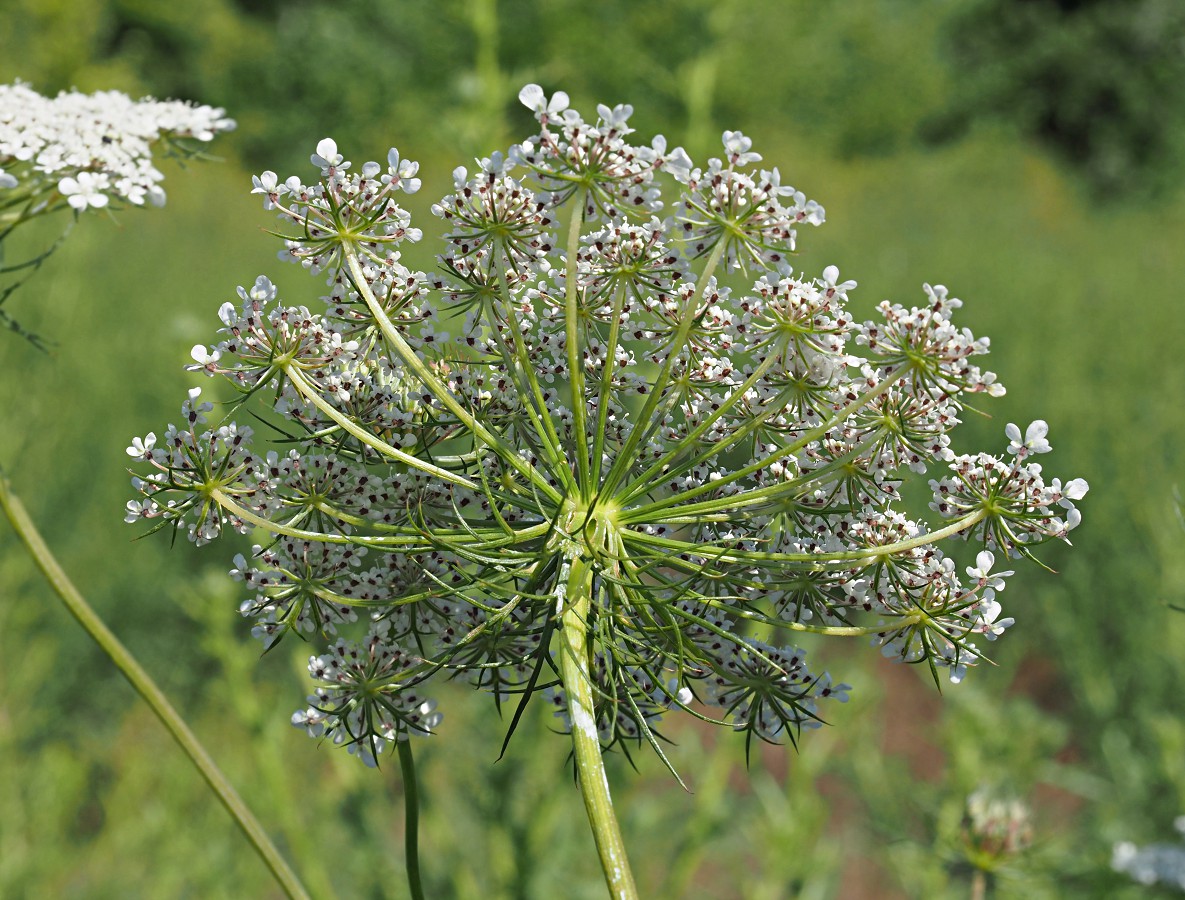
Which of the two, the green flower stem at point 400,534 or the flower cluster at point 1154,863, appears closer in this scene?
the green flower stem at point 400,534

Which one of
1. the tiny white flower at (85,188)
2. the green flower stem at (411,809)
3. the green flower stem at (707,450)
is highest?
the tiny white flower at (85,188)

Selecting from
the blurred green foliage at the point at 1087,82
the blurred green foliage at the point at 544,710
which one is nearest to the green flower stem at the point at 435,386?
the blurred green foliage at the point at 544,710

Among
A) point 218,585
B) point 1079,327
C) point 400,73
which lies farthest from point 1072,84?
point 218,585

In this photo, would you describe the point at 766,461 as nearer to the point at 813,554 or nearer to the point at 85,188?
the point at 813,554

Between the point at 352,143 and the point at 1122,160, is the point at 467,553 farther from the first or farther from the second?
the point at 1122,160

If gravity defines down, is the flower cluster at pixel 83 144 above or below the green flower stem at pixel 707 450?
above

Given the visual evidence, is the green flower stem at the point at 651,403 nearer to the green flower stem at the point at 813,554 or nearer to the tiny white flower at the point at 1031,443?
the green flower stem at the point at 813,554

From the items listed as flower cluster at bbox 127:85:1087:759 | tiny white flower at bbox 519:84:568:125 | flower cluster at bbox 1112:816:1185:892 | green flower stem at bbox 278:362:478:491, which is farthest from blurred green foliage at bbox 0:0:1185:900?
tiny white flower at bbox 519:84:568:125

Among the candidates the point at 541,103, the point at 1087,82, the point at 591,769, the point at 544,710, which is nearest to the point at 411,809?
the point at 591,769
